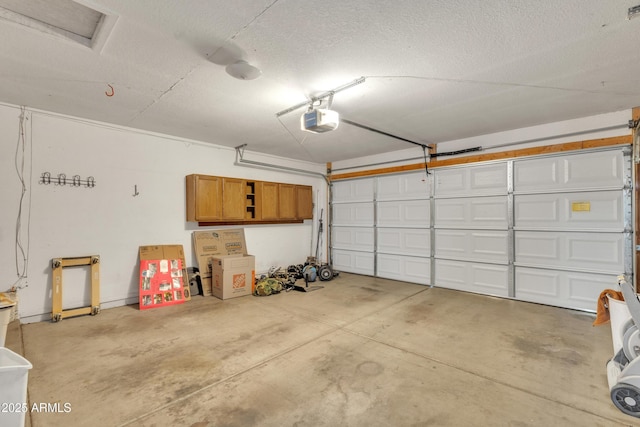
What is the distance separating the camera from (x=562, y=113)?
3854mm

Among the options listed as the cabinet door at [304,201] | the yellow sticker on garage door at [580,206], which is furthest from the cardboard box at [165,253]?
the yellow sticker on garage door at [580,206]

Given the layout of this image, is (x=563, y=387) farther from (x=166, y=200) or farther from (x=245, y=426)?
(x=166, y=200)

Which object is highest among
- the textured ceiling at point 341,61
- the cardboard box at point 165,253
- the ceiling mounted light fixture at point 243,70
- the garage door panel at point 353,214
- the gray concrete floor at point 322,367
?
the textured ceiling at point 341,61

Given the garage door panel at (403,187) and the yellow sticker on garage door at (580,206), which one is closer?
the yellow sticker on garage door at (580,206)

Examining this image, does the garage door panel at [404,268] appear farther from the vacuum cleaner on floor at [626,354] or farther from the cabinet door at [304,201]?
the vacuum cleaner on floor at [626,354]

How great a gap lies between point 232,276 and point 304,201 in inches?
103

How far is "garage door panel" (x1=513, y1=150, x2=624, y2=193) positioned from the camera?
12.5ft

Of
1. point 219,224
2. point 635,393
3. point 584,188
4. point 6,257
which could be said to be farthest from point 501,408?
point 6,257

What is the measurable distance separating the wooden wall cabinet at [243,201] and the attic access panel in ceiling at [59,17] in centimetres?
276

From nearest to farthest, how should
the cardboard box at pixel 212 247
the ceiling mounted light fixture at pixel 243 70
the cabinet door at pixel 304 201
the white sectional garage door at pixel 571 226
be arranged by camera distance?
the ceiling mounted light fixture at pixel 243 70
the white sectional garage door at pixel 571 226
the cardboard box at pixel 212 247
the cabinet door at pixel 304 201

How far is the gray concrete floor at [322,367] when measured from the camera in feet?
6.35

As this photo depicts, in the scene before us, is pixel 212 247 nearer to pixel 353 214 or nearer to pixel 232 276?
pixel 232 276

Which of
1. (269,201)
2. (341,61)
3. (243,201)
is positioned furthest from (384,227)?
(341,61)

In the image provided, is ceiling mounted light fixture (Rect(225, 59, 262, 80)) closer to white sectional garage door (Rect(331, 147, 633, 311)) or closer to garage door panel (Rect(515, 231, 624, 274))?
white sectional garage door (Rect(331, 147, 633, 311))
